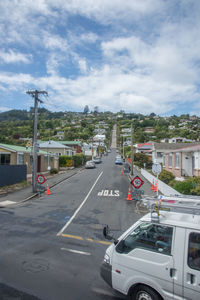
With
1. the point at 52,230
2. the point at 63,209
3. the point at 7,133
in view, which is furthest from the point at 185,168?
the point at 7,133

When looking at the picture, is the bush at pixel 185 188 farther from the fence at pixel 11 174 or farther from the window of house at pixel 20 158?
the window of house at pixel 20 158

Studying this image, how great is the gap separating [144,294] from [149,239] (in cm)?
94

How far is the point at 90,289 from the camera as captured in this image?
15.1ft

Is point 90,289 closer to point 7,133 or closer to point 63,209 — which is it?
point 63,209

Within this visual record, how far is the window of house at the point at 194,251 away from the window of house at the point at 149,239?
343 mm

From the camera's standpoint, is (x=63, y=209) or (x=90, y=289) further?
(x=63, y=209)

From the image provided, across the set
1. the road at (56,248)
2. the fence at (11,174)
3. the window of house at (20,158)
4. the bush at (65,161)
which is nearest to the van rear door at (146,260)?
the road at (56,248)

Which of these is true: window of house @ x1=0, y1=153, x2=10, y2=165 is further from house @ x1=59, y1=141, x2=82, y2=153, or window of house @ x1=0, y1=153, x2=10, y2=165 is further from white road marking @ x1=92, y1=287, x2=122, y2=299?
house @ x1=59, y1=141, x2=82, y2=153

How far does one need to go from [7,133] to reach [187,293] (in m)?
114

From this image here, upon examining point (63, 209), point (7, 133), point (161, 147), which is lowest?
point (63, 209)

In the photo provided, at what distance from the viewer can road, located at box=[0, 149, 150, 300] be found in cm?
458

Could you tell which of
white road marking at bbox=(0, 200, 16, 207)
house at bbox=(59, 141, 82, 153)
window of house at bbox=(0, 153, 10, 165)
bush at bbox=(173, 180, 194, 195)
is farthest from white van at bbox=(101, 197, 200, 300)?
house at bbox=(59, 141, 82, 153)

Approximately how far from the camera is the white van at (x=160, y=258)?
3.48 meters

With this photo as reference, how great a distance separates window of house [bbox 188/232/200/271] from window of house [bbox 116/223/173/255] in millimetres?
343
